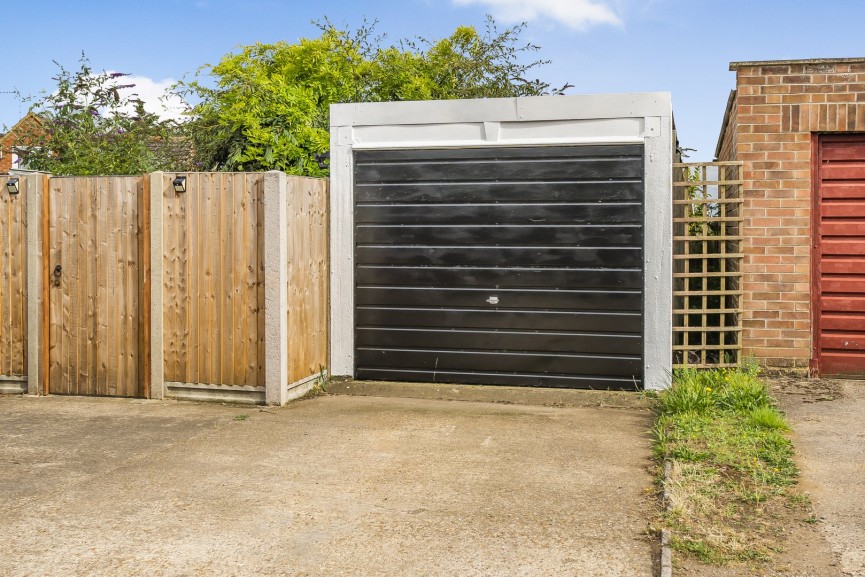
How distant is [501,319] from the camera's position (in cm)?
884

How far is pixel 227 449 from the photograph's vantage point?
639cm

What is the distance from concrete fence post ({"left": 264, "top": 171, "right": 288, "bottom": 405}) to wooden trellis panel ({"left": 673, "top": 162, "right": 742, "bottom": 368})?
3.92 meters

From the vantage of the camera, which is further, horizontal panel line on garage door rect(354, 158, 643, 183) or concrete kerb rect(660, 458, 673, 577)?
horizontal panel line on garage door rect(354, 158, 643, 183)

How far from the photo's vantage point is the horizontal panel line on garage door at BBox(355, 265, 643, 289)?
339 inches

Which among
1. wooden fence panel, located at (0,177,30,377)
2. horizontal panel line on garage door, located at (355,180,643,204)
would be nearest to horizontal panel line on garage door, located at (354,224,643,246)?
horizontal panel line on garage door, located at (355,180,643,204)

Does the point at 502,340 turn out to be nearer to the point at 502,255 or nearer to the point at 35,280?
the point at 502,255

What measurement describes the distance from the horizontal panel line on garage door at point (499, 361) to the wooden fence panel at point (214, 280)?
1448 millimetres

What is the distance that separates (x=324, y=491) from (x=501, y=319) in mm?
3888

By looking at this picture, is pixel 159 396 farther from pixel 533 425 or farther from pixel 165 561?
pixel 165 561

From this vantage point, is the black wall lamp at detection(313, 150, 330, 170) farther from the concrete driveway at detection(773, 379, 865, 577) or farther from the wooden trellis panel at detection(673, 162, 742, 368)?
the concrete driveway at detection(773, 379, 865, 577)

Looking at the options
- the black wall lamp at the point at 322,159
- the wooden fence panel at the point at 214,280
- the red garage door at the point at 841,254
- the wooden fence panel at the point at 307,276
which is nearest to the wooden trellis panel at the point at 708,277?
the red garage door at the point at 841,254

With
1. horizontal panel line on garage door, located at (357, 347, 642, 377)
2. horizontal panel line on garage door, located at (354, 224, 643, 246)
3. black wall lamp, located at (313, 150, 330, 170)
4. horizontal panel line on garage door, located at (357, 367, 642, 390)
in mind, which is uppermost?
black wall lamp, located at (313, 150, 330, 170)

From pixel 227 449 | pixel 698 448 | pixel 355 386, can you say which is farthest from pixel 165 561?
pixel 355 386

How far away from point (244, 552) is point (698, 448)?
11.0ft
